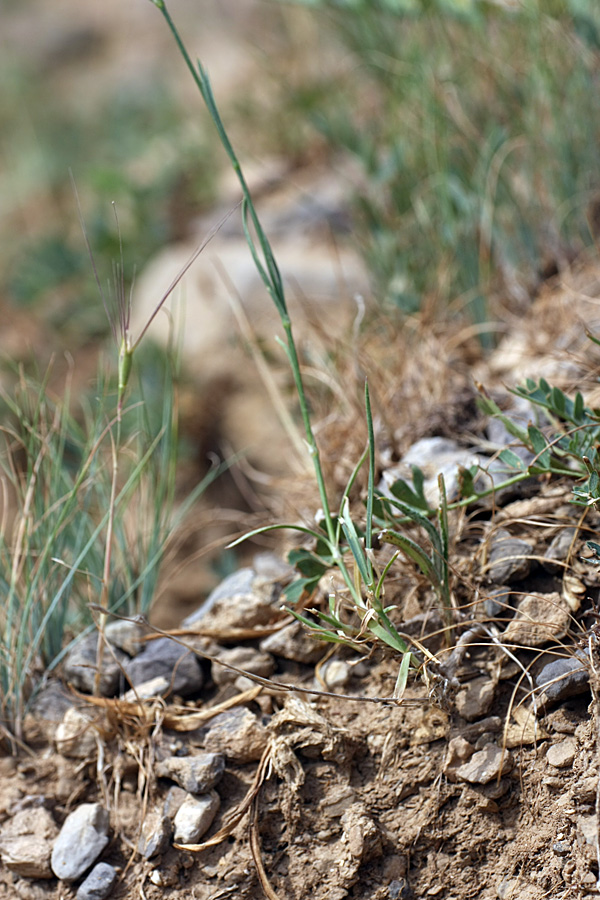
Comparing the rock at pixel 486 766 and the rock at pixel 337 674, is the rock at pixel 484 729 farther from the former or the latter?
the rock at pixel 337 674

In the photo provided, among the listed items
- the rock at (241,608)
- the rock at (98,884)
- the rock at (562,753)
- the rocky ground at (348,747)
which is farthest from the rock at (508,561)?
the rock at (98,884)

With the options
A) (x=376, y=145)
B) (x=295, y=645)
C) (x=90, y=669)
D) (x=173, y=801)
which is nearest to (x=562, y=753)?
(x=295, y=645)

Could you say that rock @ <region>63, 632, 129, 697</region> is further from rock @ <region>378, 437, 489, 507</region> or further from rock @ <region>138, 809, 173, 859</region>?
rock @ <region>378, 437, 489, 507</region>

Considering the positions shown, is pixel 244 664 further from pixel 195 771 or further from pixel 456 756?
pixel 456 756

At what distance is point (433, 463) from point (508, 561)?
31 centimetres

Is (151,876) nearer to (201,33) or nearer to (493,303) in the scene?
(493,303)

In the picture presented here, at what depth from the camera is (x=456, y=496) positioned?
128 centimetres

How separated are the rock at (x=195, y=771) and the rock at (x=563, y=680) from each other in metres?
0.47

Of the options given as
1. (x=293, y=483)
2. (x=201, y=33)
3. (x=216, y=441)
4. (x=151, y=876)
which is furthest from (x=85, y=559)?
(x=201, y=33)

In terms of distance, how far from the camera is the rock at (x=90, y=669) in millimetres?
1279

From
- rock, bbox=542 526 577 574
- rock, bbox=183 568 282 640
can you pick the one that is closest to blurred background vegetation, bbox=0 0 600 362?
rock, bbox=183 568 282 640

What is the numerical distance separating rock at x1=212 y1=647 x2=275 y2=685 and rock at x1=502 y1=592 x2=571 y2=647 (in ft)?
1.32

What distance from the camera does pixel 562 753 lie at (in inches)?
38.9

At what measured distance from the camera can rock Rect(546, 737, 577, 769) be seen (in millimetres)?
979
